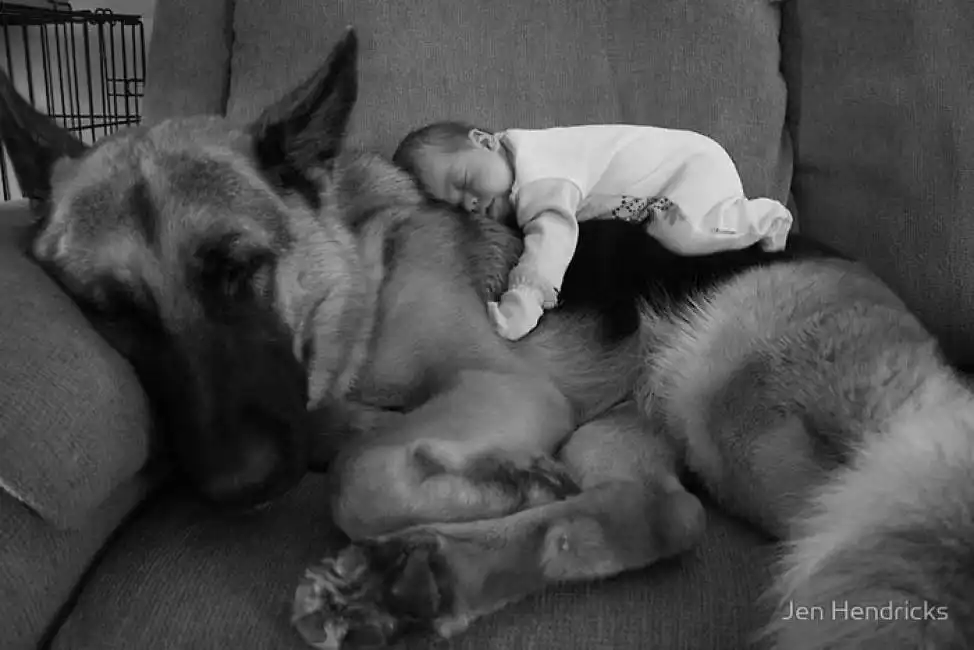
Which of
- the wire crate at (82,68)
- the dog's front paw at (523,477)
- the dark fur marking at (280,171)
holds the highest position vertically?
the dark fur marking at (280,171)

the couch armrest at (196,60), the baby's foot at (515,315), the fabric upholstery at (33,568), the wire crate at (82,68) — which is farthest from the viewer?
the wire crate at (82,68)

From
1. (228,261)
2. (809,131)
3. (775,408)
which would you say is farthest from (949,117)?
(228,261)

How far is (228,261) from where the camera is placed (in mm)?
1422

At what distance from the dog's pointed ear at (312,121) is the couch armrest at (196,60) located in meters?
0.98

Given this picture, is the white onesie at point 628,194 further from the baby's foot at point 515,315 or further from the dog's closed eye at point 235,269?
the dog's closed eye at point 235,269

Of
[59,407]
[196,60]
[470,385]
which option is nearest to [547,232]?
[470,385]

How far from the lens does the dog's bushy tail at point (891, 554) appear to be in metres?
0.92

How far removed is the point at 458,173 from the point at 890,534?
1338 millimetres

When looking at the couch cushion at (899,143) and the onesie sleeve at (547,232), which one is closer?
the onesie sleeve at (547,232)

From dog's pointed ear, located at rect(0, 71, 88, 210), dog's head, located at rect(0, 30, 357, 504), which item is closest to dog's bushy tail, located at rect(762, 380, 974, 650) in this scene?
dog's head, located at rect(0, 30, 357, 504)

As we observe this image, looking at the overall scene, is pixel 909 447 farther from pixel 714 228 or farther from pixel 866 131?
pixel 866 131

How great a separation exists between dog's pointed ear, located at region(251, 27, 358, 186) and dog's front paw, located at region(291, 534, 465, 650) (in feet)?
2.70

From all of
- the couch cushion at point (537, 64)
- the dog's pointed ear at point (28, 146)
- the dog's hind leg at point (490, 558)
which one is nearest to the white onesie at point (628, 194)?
the couch cushion at point (537, 64)

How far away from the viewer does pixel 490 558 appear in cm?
125
